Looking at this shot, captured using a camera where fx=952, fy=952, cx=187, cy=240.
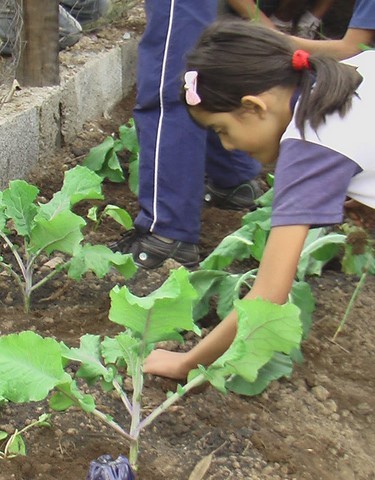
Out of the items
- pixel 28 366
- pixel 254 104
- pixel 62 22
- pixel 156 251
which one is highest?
pixel 254 104

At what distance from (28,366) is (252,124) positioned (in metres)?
0.68

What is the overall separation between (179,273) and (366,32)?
1.39m

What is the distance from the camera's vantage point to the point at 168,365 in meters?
2.09

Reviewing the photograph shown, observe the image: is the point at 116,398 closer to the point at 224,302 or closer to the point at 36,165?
the point at 224,302

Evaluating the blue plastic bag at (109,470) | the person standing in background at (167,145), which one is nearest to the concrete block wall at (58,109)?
the person standing in background at (167,145)

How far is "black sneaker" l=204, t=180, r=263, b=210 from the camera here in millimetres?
3354

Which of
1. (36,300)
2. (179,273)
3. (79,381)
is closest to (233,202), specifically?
(36,300)

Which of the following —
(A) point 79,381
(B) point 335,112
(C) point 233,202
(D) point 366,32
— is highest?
(B) point 335,112

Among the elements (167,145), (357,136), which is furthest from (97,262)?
(357,136)

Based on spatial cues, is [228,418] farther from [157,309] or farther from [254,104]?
[254,104]

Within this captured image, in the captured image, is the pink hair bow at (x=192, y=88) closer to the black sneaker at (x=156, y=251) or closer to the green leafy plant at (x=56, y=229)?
the green leafy plant at (x=56, y=229)

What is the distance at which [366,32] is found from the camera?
2783mm

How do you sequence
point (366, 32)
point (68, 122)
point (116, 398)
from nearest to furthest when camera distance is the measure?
1. point (116, 398)
2. point (366, 32)
3. point (68, 122)

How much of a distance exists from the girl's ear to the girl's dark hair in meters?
0.02
